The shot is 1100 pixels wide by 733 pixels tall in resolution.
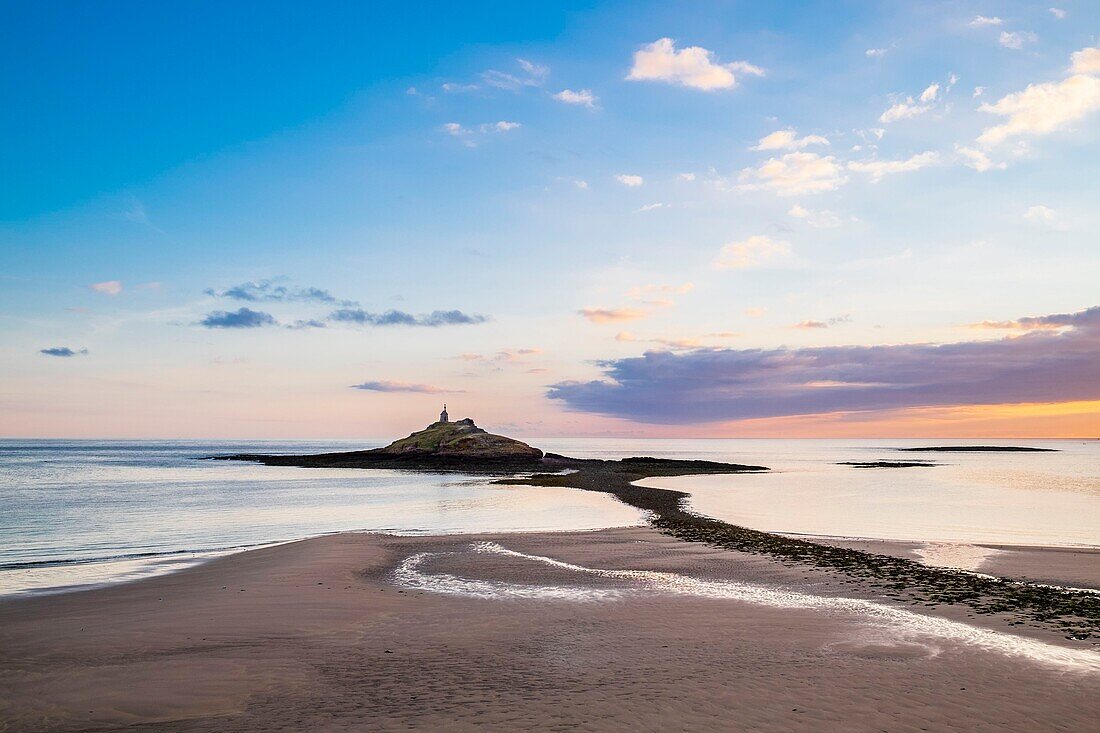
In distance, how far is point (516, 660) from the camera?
38.5 ft

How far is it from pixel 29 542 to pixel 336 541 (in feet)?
45.5

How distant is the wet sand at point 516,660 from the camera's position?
30.1 feet

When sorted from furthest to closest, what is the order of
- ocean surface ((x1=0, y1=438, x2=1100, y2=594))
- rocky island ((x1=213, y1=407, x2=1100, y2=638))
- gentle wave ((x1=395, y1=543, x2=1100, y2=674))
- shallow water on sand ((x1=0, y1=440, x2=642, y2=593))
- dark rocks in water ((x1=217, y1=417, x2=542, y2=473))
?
dark rocks in water ((x1=217, y1=417, x2=542, y2=473)) < ocean surface ((x1=0, y1=438, x2=1100, y2=594)) < shallow water on sand ((x1=0, y1=440, x2=642, y2=593)) < rocky island ((x1=213, y1=407, x2=1100, y2=638)) < gentle wave ((x1=395, y1=543, x2=1100, y2=674))

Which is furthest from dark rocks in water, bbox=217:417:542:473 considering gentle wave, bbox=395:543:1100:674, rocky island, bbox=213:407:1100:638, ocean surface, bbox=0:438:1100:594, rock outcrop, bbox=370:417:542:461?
gentle wave, bbox=395:543:1100:674

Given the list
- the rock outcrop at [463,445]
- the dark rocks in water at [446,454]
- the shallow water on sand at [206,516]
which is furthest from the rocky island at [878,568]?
the rock outcrop at [463,445]

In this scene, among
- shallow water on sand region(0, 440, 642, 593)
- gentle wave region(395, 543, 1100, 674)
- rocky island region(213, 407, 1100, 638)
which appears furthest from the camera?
shallow water on sand region(0, 440, 642, 593)

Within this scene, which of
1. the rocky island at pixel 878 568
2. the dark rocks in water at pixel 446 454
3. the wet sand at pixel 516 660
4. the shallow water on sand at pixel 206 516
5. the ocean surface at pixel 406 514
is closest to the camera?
the wet sand at pixel 516 660

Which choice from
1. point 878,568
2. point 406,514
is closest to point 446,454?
point 406,514

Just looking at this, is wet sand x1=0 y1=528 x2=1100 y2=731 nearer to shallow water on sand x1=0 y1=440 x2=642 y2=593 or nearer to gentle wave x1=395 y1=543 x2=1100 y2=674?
gentle wave x1=395 y1=543 x2=1100 y2=674

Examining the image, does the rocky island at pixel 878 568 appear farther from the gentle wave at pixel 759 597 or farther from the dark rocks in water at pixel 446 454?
→ the dark rocks in water at pixel 446 454

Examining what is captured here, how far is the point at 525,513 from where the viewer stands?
133ft

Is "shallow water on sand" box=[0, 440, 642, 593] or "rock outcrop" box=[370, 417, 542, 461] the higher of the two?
"rock outcrop" box=[370, 417, 542, 461]

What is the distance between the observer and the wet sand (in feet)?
30.1

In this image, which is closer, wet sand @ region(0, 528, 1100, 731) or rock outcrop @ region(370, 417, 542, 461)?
wet sand @ region(0, 528, 1100, 731)
